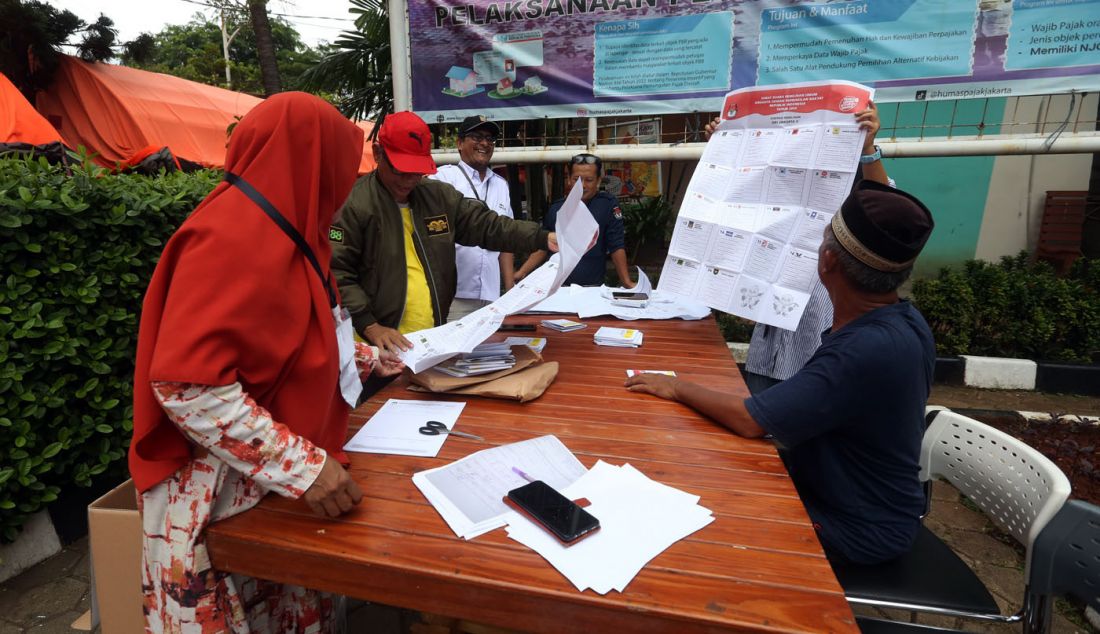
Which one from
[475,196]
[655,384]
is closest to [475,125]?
[475,196]

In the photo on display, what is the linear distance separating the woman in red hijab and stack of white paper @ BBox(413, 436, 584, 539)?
0.67 feet

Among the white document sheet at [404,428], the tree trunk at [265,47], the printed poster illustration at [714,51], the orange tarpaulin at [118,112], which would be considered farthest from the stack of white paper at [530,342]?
the tree trunk at [265,47]

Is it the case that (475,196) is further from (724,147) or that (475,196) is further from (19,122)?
(19,122)

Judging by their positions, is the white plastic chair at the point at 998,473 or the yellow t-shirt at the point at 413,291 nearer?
the white plastic chair at the point at 998,473

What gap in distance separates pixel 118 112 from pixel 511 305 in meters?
9.69

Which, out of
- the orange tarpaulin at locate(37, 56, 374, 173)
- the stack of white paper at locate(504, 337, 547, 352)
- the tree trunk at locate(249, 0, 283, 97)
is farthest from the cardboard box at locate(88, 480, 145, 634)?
the tree trunk at locate(249, 0, 283, 97)

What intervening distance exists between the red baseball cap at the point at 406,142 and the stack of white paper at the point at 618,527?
1433mm

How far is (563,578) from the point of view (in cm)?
104

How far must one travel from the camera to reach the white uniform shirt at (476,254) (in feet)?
12.1

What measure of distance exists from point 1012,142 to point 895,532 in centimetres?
312

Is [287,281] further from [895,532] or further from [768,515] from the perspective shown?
[895,532]

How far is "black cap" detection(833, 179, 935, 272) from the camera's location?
1441mm

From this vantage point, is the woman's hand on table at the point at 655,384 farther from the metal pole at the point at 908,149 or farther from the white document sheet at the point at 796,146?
the metal pole at the point at 908,149

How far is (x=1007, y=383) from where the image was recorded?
169 inches
